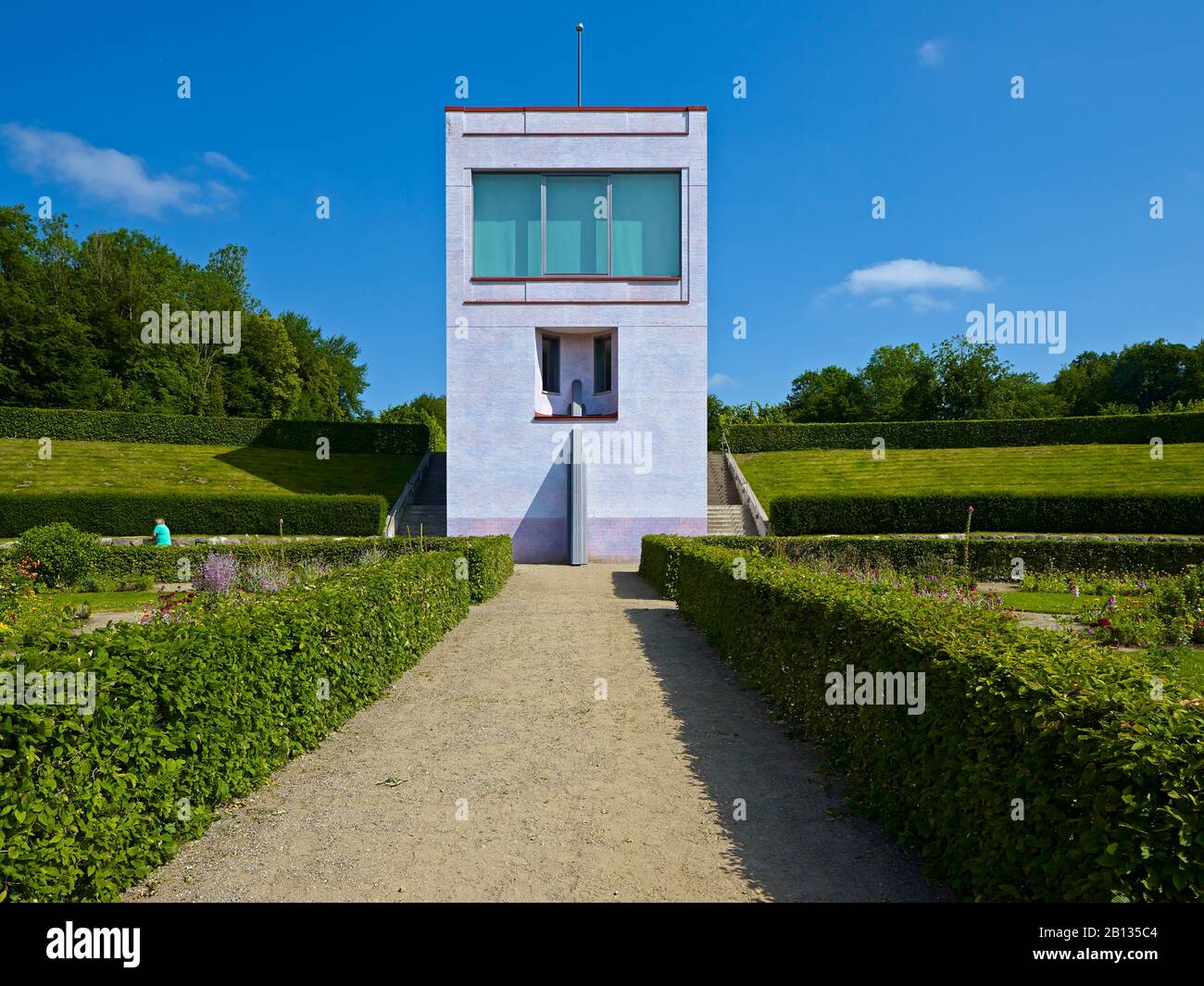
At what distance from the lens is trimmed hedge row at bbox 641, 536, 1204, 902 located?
98.6 inches

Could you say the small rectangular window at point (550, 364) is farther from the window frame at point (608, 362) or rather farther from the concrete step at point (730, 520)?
the concrete step at point (730, 520)

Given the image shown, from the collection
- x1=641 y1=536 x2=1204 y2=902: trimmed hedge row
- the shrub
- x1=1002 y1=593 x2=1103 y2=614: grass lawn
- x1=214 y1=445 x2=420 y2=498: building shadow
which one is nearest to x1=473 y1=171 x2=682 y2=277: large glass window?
x1=214 y1=445 x2=420 y2=498: building shadow

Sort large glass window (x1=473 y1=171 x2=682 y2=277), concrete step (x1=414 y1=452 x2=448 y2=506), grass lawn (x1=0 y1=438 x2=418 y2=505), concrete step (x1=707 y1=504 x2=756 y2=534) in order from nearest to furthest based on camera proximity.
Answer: large glass window (x1=473 y1=171 x2=682 y2=277) → concrete step (x1=707 y1=504 x2=756 y2=534) → grass lawn (x1=0 y1=438 x2=418 y2=505) → concrete step (x1=414 y1=452 x2=448 y2=506)

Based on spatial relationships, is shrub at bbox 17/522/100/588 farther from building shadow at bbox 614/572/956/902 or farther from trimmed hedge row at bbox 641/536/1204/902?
trimmed hedge row at bbox 641/536/1204/902

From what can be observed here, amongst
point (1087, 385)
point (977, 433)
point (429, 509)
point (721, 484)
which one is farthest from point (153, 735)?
point (1087, 385)

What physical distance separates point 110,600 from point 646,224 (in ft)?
61.2

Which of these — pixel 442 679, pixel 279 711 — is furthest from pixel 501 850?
pixel 442 679

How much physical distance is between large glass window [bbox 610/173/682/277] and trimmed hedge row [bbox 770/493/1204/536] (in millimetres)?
9514

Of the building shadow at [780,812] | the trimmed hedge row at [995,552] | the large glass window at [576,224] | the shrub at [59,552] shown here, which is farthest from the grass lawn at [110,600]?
the large glass window at [576,224]

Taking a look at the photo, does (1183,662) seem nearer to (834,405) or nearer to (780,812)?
(780,812)

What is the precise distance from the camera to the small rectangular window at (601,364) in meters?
25.1

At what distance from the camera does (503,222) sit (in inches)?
907
